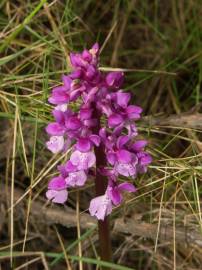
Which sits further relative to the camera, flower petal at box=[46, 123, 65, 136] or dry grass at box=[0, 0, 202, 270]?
dry grass at box=[0, 0, 202, 270]

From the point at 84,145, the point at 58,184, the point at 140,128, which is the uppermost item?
the point at 84,145

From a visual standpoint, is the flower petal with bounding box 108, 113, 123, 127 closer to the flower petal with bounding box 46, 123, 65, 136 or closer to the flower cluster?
the flower cluster

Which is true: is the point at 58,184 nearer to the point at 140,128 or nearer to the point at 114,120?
the point at 114,120

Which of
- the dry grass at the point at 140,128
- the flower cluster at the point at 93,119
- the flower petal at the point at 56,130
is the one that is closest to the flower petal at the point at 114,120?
the flower cluster at the point at 93,119

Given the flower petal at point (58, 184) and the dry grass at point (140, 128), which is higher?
the flower petal at point (58, 184)

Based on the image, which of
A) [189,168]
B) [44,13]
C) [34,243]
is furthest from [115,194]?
[44,13]

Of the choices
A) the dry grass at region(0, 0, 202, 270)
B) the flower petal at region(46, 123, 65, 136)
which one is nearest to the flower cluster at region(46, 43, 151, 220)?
the flower petal at region(46, 123, 65, 136)

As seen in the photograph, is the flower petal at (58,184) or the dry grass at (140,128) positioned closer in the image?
the flower petal at (58,184)

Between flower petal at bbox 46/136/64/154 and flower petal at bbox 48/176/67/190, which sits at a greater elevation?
flower petal at bbox 46/136/64/154

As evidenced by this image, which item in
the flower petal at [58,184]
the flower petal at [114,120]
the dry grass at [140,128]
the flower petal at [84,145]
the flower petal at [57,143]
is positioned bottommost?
the dry grass at [140,128]

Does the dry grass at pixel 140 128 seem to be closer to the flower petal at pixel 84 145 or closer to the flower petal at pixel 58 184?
the flower petal at pixel 58 184

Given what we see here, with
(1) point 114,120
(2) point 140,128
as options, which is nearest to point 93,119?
(1) point 114,120
